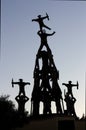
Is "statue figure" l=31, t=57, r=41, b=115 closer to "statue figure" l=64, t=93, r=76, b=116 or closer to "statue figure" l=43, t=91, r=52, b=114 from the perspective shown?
"statue figure" l=43, t=91, r=52, b=114

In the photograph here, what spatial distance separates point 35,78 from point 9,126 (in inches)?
225

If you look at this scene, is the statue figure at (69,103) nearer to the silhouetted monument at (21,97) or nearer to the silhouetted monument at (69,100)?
the silhouetted monument at (69,100)

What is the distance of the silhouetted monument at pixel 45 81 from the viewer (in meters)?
31.3

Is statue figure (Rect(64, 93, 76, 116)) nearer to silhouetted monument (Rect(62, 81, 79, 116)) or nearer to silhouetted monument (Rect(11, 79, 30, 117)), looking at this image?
silhouetted monument (Rect(62, 81, 79, 116))

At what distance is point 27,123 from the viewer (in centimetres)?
2789

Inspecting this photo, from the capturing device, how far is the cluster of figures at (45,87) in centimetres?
3127

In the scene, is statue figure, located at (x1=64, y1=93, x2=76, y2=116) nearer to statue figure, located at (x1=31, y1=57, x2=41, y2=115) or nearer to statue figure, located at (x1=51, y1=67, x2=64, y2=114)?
statue figure, located at (x1=51, y1=67, x2=64, y2=114)

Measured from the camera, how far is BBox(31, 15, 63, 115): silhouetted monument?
31.3 meters

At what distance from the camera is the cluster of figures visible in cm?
3127

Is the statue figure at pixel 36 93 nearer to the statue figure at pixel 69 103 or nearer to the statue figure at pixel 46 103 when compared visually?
the statue figure at pixel 46 103

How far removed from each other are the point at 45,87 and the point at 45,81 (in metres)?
0.56

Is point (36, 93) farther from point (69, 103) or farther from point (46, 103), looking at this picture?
point (69, 103)

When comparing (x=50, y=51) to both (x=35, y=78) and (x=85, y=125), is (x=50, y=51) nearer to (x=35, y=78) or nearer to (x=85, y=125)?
(x=35, y=78)

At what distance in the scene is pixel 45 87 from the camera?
3180 cm
